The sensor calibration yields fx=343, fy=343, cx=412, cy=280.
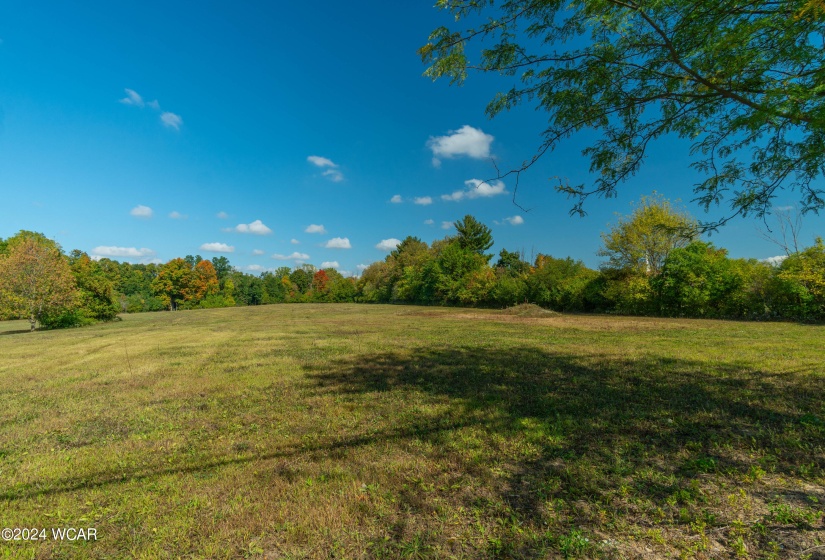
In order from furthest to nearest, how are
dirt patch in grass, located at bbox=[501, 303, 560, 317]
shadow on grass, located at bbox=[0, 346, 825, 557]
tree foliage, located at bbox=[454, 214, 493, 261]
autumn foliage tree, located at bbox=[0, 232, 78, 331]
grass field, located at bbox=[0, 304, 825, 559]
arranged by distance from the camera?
tree foliage, located at bbox=[454, 214, 493, 261] → dirt patch in grass, located at bbox=[501, 303, 560, 317] → autumn foliage tree, located at bbox=[0, 232, 78, 331] → shadow on grass, located at bbox=[0, 346, 825, 557] → grass field, located at bbox=[0, 304, 825, 559]

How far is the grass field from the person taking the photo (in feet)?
8.78

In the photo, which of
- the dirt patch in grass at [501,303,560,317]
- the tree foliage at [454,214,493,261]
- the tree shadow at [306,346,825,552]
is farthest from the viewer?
the tree foliage at [454,214,493,261]

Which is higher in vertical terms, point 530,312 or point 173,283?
point 173,283

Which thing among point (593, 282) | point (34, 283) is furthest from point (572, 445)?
point (34, 283)

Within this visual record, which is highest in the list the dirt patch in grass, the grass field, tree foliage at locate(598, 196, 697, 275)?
tree foliage at locate(598, 196, 697, 275)

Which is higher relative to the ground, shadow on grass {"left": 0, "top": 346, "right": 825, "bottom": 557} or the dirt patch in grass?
the dirt patch in grass

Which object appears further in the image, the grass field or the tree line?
the tree line

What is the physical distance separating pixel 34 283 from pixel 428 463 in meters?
34.4

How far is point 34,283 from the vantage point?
24672 millimetres

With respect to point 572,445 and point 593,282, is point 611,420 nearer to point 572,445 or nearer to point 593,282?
point 572,445

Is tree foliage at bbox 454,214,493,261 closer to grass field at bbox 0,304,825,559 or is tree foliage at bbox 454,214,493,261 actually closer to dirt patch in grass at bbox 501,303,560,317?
dirt patch in grass at bbox 501,303,560,317

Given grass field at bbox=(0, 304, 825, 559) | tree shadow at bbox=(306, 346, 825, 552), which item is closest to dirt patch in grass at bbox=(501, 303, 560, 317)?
tree shadow at bbox=(306, 346, 825, 552)

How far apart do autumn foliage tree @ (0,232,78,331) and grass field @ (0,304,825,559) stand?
79.2ft

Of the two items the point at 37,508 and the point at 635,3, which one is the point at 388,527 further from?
the point at 635,3
